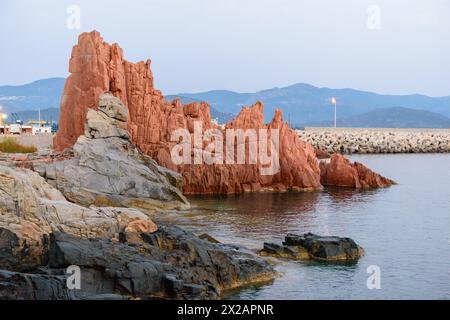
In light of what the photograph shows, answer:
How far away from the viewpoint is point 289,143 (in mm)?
74562

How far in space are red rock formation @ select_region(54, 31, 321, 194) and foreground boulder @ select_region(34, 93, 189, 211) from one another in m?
3.98

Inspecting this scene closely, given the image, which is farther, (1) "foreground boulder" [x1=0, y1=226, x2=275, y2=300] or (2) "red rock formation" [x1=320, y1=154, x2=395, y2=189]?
(2) "red rock formation" [x1=320, y1=154, x2=395, y2=189]

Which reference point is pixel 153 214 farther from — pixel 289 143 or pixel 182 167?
pixel 289 143

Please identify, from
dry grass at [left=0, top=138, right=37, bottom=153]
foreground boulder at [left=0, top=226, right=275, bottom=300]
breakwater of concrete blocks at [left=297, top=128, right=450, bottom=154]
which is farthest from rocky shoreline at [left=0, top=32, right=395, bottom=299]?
breakwater of concrete blocks at [left=297, top=128, right=450, bottom=154]

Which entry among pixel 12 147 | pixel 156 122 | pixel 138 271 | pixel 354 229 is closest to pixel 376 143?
pixel 156 122

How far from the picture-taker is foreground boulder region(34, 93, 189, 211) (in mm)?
53156

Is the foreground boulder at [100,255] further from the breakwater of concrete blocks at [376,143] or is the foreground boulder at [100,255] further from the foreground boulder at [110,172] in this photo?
the breakwater of concrete blocks at [376,143]

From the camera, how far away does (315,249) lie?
125ft

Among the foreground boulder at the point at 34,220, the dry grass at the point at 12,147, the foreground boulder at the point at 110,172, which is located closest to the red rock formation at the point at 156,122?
the foreground boulder at the point at 110,172

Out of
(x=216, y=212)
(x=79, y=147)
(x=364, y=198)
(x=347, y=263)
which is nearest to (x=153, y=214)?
(x=216, y=212)

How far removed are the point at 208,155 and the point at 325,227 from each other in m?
23.1

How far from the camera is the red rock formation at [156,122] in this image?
67125mm

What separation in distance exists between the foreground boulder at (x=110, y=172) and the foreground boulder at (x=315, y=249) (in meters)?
17.8

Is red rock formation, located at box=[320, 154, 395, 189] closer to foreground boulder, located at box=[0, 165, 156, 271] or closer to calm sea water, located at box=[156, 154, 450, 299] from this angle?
calm sea water, located at box=[156, 154, 450, 299]
